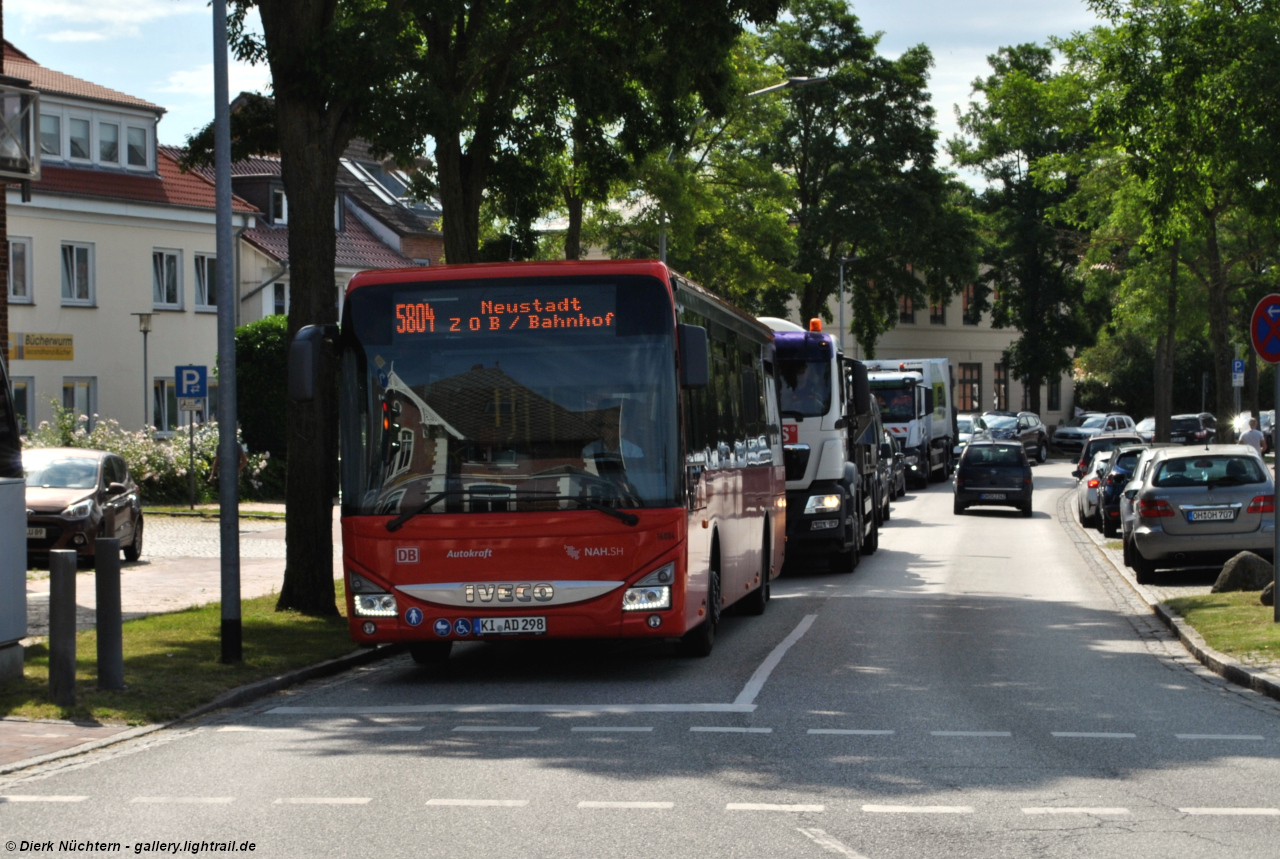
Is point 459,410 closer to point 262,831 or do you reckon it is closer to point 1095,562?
point 262,831

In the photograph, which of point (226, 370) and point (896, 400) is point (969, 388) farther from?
point (226, 370)

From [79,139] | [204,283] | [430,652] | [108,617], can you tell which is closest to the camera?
[108,617]

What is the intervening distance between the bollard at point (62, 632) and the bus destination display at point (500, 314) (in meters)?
2.89

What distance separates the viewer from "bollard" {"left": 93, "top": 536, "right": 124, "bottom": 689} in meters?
11.2

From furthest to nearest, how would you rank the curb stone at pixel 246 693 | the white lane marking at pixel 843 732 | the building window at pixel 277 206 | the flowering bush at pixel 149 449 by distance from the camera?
1. the building window at pixel 277 206
2. the flowering bush at pixel 149 449
3. the white lane marking at pixel 843 732
4. the curb stone at pixel 246 693

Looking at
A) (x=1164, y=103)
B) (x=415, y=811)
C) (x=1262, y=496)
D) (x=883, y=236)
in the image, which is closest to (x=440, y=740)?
(x=415, y=811)

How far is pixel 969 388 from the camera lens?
95.8 meters

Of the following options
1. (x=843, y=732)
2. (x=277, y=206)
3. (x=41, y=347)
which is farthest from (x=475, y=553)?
(x=277, y=206)

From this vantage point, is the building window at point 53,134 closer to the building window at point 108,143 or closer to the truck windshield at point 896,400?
the building window at point 108,143

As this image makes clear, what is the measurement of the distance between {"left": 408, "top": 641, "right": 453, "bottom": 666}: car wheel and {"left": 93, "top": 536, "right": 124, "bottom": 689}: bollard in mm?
2866

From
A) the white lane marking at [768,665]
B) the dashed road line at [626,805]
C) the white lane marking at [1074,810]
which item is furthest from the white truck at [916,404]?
the dashed road line at [626,805]

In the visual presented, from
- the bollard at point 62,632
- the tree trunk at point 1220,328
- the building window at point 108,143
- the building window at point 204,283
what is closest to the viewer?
the bollard at point 62,632

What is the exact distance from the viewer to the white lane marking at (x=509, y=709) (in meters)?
10.9

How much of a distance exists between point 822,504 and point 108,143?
2976 cm
